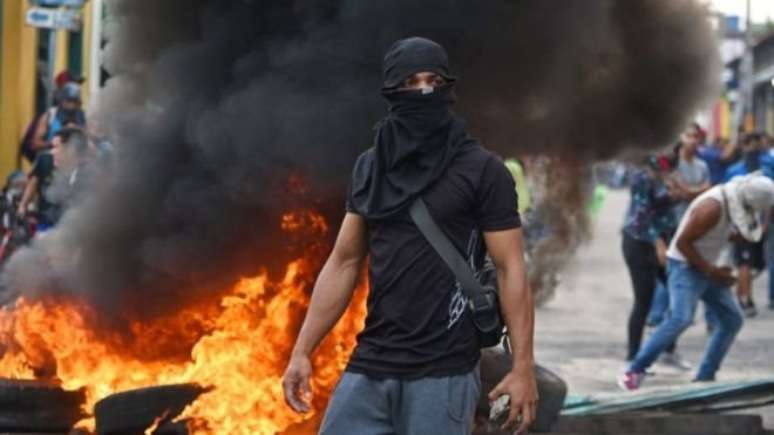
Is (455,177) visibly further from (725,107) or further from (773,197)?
(725,107)

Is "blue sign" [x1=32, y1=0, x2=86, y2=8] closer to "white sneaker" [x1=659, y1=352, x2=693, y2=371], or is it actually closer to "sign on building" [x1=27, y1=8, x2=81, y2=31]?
"sign on building" [x1=27, y1=8, x2=81, y2=31]

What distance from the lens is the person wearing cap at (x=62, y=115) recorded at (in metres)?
13.3

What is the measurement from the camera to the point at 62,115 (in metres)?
13.5

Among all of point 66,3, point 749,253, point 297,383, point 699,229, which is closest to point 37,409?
point 297,383

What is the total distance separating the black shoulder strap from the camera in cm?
459

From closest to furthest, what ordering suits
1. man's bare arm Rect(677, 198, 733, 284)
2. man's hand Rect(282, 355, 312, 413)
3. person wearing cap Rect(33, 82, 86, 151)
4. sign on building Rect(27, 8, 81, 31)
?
man's hand Rect(282, 355, 312, 413) < man's bare arm Rect(677, 198, 733, 284) < person wearing cap Rect(33, 82, 86, 151) < sign on building Rect(27, 8, 81, 31)

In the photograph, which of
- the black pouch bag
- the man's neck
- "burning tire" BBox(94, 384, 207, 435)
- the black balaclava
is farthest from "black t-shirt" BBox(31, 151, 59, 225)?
the black pouch bag

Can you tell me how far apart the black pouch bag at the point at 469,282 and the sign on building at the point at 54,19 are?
418 inches

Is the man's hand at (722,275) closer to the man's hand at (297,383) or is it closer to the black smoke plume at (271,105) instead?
the black smoke plume at (271,105)

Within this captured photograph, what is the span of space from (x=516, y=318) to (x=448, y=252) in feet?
0.88

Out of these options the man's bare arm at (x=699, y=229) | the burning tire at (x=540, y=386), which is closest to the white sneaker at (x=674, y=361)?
the man's bare arm at (x=699, y=229)

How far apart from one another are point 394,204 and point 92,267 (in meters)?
3.53

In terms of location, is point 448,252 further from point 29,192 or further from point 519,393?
point 29,192

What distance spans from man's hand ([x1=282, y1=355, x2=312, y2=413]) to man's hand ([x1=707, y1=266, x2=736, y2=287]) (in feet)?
18.6
